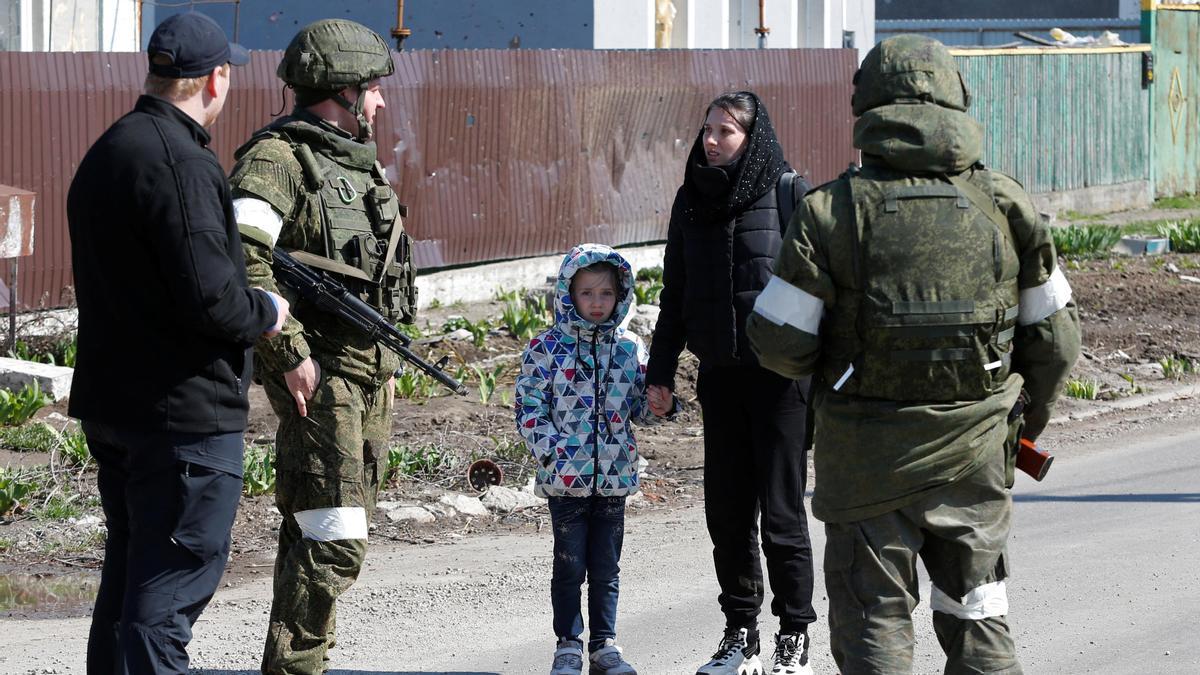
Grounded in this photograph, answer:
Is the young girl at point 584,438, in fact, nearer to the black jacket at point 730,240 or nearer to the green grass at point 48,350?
the black jacket at point 730,240

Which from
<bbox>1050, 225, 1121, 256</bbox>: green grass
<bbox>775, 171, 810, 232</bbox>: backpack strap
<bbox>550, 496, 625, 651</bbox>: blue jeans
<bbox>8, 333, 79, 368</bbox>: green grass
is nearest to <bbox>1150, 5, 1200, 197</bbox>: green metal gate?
<bbox>1050, 225, 1121, 256</bbox>: green grass

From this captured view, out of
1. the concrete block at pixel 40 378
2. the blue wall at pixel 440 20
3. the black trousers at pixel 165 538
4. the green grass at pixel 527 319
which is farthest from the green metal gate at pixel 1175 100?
the black trousers at pixel 165 538

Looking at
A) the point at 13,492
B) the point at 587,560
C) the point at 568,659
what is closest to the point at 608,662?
the point at 568,659

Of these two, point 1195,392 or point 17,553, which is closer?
point 17,553

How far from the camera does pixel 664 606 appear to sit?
20.3ft

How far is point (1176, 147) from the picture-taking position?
24.2m

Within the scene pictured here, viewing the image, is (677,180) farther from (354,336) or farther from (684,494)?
(354,336)

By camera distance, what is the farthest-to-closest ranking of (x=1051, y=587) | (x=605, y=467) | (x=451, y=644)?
(x=1051, y=587), (x=451, y=644), (x=605, y=467)

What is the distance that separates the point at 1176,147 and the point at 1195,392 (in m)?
14.5

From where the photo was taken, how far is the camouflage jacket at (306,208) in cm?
457

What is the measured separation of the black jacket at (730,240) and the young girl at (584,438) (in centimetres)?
31

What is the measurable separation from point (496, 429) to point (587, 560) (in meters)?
3.98

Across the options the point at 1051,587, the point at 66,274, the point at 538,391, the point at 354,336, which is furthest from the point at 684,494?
the point at 66,274

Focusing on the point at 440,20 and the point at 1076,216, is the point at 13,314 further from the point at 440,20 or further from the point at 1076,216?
the point at 1076,216
